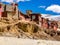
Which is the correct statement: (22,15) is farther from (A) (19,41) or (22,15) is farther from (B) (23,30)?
(A) (19,41)

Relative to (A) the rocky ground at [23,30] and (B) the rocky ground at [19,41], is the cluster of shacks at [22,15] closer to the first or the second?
(A) the rocky ground at [23,30]

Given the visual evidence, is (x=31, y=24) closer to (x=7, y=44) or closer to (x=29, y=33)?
(x=29, y=33)

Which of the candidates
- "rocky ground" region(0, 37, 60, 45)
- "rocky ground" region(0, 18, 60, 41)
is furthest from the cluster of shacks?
"rocky ground" region(0, 37, 60, 45)

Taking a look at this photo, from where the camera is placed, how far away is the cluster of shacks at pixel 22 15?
9.10 meters

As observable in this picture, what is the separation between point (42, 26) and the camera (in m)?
9.73

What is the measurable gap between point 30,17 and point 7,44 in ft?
6.60

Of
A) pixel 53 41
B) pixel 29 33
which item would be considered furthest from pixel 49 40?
pixel 29 33

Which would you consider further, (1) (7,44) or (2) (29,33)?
(2) (29,33)

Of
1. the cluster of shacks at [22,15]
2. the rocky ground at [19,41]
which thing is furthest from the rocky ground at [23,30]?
the rocky ground at [19,41]

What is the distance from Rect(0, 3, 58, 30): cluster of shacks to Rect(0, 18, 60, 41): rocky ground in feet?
0.45

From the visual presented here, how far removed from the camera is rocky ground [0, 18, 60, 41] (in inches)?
363

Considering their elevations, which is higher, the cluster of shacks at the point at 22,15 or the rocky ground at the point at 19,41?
the cluster of shacks at the point at 22,15

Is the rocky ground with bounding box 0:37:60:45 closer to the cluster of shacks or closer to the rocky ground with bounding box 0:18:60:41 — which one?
the rocky ground with bounding box 0:18:60:41

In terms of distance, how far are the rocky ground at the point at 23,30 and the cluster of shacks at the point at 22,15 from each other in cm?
14
